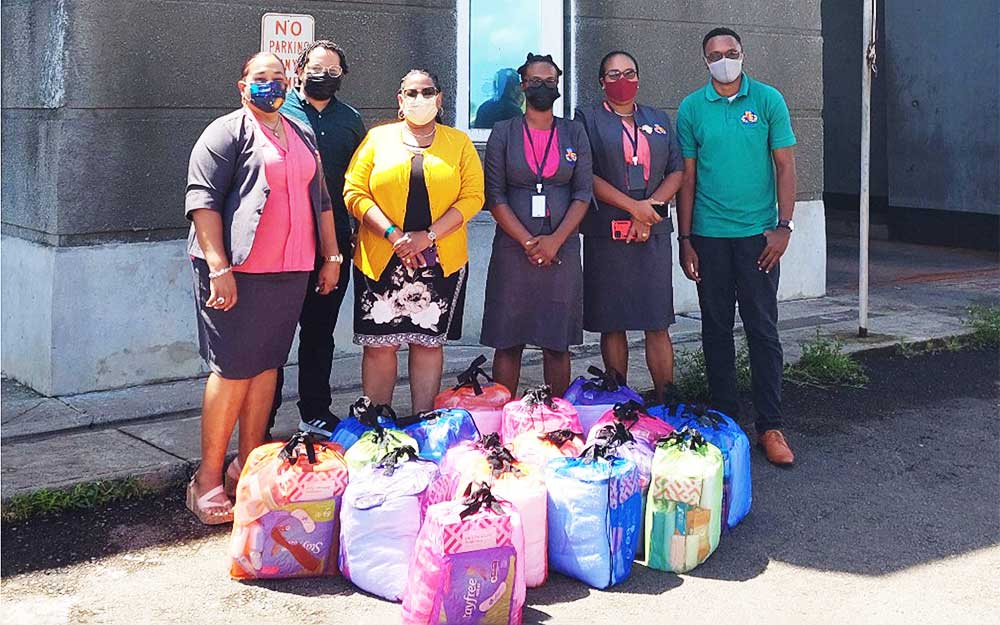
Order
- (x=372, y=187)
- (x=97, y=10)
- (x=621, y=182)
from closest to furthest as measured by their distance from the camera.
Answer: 1. (x=372, y=187)
2. (x=621, y=182)
3. (x=97, y=10)

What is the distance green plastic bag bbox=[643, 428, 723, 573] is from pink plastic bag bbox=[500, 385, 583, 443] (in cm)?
62

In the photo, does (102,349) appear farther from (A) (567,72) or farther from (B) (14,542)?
(A) (567,72)

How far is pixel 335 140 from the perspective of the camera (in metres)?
5.49

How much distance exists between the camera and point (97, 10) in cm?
649

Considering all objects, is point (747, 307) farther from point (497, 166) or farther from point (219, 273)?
point (219, 273)

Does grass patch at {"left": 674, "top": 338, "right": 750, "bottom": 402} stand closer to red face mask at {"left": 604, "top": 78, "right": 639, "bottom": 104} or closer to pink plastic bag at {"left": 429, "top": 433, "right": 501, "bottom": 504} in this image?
red face mask at {"left": 604, "top": 78, "right": 639, "bottom": 104}

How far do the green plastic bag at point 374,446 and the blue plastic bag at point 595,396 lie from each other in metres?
1.04

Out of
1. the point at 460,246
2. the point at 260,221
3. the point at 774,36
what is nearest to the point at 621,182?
the point at 460,246

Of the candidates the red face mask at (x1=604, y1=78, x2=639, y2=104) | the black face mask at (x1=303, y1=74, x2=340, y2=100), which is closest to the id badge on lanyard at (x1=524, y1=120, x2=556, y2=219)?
the red face mask at (x1=604, y1=78, x2=639, y2=104)

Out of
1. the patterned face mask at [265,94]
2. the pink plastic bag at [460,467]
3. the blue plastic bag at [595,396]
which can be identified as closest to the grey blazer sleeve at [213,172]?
the patterned face mask at [265,94]

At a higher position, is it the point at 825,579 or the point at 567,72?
the point at 567,72

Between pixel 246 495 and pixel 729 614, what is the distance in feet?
5.87

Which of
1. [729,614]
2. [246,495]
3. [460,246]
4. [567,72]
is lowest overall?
[729,614]

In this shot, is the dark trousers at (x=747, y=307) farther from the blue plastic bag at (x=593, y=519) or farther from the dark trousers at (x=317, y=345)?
the dark trousers at (x=317, y=345)
